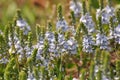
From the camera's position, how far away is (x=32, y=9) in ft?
24.4

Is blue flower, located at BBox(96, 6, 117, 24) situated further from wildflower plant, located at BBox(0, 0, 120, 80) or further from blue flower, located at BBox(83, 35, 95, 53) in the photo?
blue flower, located at BBox(83, 35, 95, 53)

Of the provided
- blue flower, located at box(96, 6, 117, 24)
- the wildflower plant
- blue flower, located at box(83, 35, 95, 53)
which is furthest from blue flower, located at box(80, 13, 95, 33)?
blue flower, located at box(83, 35, 95, 53)

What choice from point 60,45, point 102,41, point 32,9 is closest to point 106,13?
point 102,41

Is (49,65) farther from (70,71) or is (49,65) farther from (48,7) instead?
(48,7)

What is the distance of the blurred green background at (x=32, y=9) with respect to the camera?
276 inches

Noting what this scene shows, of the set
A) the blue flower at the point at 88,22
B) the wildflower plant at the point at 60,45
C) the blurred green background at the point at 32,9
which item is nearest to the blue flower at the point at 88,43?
Result: the wildflower plant at the point at 60,45

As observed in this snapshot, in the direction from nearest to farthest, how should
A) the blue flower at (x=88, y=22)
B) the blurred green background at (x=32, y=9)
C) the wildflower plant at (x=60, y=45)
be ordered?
A: the wildflower plant at (x=60, y=45) → the blue flower at (x=88, y=22) → the blurred green background at (x=32, y=9)

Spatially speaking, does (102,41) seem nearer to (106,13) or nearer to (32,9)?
(106,13)

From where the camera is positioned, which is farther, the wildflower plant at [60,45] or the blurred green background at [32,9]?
the blurred green background at [32,9]

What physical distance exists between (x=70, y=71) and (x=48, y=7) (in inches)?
113

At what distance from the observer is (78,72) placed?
13.8ft

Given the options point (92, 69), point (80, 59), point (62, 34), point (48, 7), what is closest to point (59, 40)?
point (62, 34)

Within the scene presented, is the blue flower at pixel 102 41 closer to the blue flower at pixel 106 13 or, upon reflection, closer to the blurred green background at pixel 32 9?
the blue flower at pixel 106 13

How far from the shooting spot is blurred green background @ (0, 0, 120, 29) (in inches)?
276
